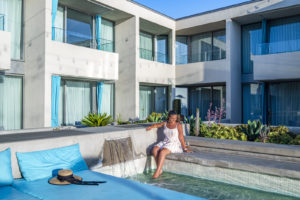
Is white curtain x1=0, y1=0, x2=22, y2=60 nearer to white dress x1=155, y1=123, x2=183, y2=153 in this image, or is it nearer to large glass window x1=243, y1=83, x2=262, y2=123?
white dress x1=155, y1=123, x2=183, y2=153

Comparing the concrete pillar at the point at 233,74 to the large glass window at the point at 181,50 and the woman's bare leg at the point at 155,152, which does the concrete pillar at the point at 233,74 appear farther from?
the woman's bare leg at the point at 155,152

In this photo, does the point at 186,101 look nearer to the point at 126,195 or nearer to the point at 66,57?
the point at 66,57

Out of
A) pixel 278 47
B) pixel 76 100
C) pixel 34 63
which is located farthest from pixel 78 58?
pixel 278 47

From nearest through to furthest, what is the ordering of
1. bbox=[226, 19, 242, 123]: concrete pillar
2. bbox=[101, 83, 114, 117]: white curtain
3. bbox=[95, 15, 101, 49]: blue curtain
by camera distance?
1. bbox=[95, 15, 101, 49]: blue curtain
2. bbox=[101, 83, 114, 117]: white curtain
3. bbox=[226, 19, 242, 123]: concrete pillar

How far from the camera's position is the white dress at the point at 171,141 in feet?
22.3

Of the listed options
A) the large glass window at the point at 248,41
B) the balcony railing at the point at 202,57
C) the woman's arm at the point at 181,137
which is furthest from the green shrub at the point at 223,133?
the large glass window at the point at 248,41

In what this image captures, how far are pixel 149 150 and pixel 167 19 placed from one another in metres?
12.5

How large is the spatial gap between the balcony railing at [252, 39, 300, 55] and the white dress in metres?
10.1

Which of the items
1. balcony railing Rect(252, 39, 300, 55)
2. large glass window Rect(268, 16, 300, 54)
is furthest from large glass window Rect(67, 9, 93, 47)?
large glass window Rect(268, 16, 300, 54)

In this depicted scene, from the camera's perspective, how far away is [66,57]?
460 inches

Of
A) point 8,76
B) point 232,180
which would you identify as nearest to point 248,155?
point 232,180

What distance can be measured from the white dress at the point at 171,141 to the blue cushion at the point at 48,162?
97.6 inches

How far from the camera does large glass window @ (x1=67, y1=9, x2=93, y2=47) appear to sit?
12.6m

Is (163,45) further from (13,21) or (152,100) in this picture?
(13,21)
